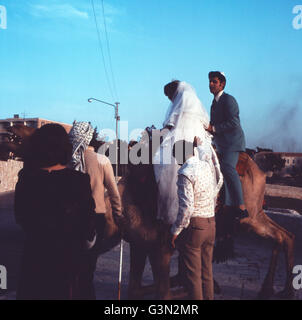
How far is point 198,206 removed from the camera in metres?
3.91

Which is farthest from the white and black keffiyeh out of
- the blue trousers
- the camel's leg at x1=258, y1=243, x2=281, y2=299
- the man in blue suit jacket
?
the camel's leg at x1=258, y1=243, x2=281, y2=299

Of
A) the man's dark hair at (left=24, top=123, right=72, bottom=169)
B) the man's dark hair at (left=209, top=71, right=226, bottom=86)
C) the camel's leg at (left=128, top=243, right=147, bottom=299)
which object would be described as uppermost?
the man's dark hair at (left=209, top=71, right=226, bottom=86)

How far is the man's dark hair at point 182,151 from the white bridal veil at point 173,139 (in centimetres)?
37

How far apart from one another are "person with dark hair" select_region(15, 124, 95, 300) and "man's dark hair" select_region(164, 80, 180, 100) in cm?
221

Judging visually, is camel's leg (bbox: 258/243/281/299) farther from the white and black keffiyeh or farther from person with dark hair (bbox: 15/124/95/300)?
person with dark hair (bbox: 15/124/95/300)

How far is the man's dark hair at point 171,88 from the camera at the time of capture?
4.92 meters

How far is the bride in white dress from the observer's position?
177 inches

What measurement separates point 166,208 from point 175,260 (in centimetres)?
400

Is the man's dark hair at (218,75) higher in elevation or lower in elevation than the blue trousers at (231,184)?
higher

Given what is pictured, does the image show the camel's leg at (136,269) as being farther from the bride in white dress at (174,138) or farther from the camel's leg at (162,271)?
the bride in white dress at (174,138)

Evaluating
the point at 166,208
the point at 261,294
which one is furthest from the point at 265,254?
the point at 166,208

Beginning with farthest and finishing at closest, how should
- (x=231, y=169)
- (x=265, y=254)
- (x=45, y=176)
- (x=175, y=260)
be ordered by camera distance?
(x=265, y=254)
(x=175, y=260)
(x=231, y=169)
(x=45, y=176)

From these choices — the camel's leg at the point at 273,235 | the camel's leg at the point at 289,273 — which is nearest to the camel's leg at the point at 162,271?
the camel's leg at the point at 273,235

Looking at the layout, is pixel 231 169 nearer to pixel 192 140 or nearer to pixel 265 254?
pixel 192 140
